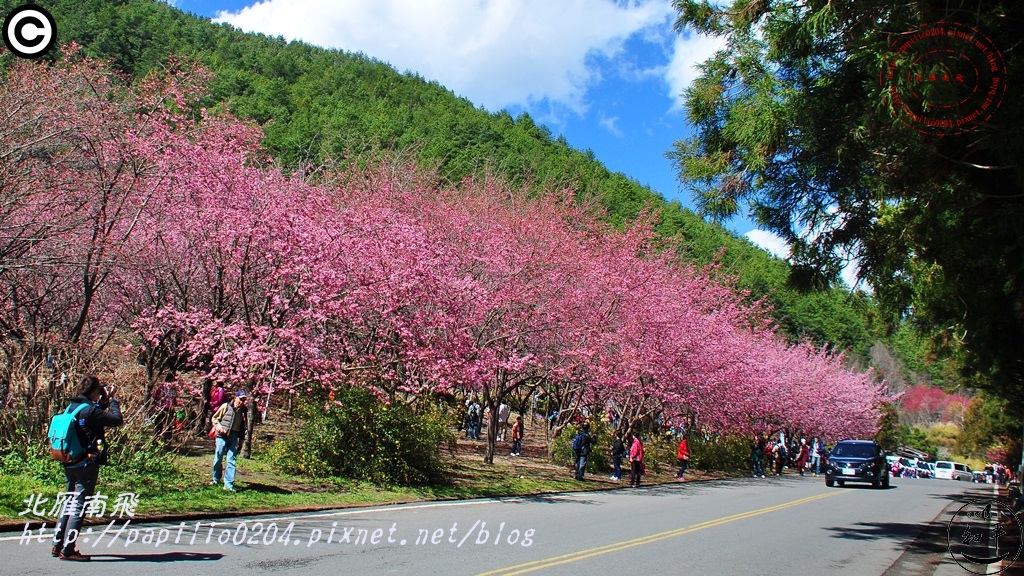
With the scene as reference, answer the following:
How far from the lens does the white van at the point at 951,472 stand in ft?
177

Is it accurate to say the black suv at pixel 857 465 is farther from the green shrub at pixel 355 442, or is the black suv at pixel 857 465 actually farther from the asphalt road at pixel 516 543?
the green shrub at pixel 355 442

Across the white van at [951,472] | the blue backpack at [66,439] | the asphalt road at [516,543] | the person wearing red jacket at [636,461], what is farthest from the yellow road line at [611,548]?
the white van at [951,472]

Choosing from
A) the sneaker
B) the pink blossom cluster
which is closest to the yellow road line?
the sneaker

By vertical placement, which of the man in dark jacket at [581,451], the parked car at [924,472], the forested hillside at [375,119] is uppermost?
the forested hillside at [375,119]

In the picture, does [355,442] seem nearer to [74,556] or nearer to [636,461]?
[74,556]

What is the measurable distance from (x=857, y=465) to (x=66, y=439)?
88.6 feet

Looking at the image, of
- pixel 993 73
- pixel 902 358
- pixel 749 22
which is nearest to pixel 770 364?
pixel 749 22

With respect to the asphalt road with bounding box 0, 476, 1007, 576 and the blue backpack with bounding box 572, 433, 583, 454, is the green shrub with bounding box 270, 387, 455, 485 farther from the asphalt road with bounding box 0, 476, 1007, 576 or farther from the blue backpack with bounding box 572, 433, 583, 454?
the blue backpack with bounding box 572, 433, 583, 454

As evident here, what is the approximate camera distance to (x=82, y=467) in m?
7.11

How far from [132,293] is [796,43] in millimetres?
13630

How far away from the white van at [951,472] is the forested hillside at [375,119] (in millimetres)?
18030

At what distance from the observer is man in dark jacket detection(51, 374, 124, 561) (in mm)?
7074

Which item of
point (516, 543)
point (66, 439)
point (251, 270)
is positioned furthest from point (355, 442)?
point (66, 439)

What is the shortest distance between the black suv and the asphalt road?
37.4 ft
